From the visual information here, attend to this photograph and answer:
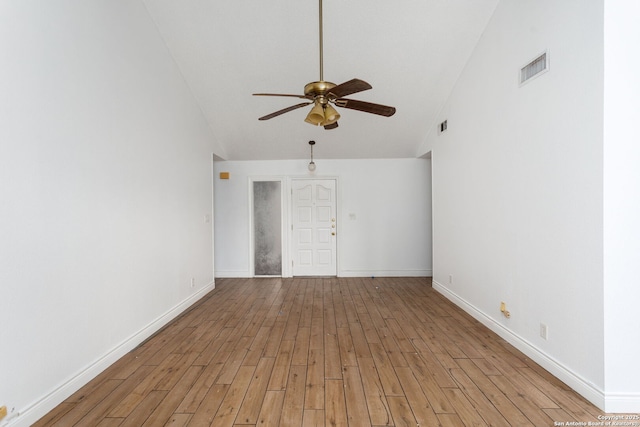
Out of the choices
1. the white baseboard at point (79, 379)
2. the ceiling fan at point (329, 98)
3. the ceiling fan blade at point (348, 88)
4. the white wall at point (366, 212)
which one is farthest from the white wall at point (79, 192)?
the white wall at point (366, 212)

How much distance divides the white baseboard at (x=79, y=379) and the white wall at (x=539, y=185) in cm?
358

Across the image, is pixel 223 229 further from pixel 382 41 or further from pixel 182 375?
pixel 382 41

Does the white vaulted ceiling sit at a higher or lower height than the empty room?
higher

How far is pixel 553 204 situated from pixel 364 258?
12.3 feet

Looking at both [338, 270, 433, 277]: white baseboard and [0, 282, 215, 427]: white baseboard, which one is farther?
[338, 270, 433, 277]: white baseboard

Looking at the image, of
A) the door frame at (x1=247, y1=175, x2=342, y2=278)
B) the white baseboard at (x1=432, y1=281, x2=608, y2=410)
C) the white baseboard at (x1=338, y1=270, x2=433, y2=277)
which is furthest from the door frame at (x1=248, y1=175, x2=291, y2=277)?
the white baseboard at (x1=432, y1=281, x2=608, y2=410)

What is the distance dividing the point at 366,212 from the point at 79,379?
4647mm

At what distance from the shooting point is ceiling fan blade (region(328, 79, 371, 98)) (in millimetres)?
2170

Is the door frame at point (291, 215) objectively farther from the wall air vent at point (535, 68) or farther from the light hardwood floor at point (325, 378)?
the wall air vent at point (535, 68)

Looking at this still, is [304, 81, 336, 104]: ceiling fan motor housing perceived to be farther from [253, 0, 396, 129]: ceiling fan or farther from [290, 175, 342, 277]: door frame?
[290, 175, 342, 277]: door frame

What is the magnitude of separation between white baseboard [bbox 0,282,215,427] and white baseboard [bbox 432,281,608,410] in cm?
358

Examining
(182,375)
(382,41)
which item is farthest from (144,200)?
(382,41)

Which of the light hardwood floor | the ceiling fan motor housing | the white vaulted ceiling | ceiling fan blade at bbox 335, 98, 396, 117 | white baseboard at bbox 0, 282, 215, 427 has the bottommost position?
the light hardwood floor

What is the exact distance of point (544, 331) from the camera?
2416 mm
